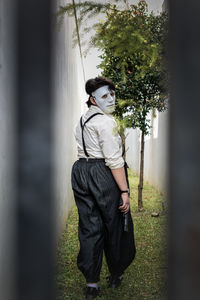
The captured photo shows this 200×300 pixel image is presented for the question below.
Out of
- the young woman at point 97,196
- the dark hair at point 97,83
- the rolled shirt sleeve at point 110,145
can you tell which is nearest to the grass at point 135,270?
the young woman at point 97,196

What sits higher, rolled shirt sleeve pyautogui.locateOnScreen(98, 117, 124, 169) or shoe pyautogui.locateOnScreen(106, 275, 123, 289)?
rolled shirt sleeve pyautogui.locateOnScreen(98, 117, 124, 169)

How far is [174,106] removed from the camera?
0.53m

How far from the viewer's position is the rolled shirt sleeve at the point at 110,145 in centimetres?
221

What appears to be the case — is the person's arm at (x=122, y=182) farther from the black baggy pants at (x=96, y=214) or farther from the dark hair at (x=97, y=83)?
the dark hair at (x=97, y=83)

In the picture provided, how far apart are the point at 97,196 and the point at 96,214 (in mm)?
144

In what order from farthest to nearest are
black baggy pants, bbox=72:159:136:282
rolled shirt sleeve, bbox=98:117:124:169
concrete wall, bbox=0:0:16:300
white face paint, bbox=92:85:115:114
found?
white face paint, bbox=92:85:115:114 < black baggy pants, bbox=72:159:136:282 < rolled shirt sleeve, bbox=98:117:124:169 < concrete wall, bbox=0:0:16:300

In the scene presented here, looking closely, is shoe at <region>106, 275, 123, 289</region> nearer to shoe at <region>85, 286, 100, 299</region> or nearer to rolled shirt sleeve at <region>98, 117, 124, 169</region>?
shoe at <region>85, 286, 100, 299</region>

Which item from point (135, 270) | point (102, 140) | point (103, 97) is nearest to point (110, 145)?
point (102, 140)

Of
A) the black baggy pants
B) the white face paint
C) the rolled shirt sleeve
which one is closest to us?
the rolled shirt sleeve

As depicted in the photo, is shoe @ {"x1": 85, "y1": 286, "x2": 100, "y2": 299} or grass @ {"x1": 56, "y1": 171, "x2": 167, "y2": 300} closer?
shoe @ {"x1": 85, "y1": 286, "x2": 100, "y2": 299}

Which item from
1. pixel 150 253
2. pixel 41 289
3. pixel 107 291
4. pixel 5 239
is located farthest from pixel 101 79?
pixel 41 289

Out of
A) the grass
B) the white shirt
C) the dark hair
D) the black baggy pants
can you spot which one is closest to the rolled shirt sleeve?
the white shirt

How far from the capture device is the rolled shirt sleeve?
2.21 m

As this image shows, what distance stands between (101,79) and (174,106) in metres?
2.02
